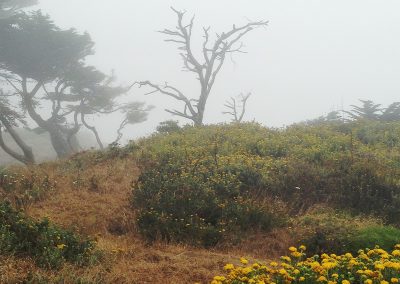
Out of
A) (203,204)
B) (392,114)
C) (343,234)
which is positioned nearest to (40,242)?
(203,204)

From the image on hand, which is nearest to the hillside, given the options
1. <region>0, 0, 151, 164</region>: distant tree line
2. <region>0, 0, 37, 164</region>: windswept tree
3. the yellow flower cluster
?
the yellow flower cluster

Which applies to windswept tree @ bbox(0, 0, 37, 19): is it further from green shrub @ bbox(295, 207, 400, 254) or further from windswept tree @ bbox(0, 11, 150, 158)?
green shrub @ bbox(295, 207, 400, 254)

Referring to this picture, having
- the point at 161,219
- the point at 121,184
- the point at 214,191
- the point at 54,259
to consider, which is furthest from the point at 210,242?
the point at 121,184

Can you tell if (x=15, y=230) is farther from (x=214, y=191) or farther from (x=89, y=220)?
(x=214, y=191)

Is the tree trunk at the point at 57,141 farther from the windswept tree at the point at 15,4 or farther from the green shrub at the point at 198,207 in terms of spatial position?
the green shrub at the point at 198,207

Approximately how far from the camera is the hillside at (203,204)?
6.41 metres

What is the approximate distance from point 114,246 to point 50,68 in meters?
21.8

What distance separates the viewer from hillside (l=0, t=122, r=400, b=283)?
6414 millimetres

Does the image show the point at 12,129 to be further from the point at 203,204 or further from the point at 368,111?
the point at 368,111

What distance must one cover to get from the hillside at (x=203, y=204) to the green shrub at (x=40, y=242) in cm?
11

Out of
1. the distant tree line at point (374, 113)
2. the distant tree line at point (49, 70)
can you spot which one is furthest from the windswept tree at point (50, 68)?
the distant tree line at point (374, 113)

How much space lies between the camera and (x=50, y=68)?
26.2 meters

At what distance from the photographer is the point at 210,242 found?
25.6 ft

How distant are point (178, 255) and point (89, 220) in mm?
2323
